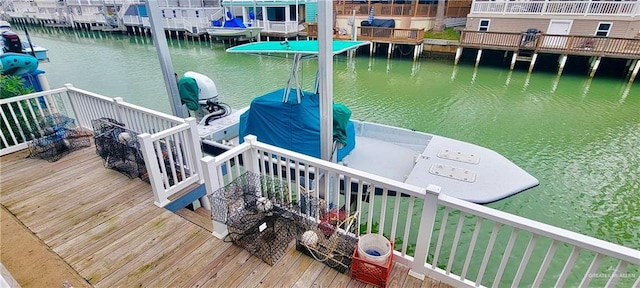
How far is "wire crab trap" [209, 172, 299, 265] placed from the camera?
261 centimetres

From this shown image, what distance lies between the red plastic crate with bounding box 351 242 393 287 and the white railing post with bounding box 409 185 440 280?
0.22 m

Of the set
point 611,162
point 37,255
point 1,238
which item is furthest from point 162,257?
point 611,162

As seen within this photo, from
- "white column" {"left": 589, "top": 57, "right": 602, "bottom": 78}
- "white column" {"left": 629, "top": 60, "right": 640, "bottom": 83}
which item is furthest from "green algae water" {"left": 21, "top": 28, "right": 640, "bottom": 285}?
"white column" {"left": 629, "top": 60, "right": 640, "bottom": 83}

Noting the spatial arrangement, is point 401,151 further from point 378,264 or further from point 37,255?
point 37,255

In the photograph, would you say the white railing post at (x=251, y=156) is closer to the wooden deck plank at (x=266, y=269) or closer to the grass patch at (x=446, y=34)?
the wooden deck plank at (x=266, y=269)

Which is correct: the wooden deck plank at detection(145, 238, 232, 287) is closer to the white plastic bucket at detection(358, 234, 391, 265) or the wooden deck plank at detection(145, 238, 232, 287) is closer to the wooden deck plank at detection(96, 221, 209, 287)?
the wooden deck plank at detection(96, 221, 209, 287)

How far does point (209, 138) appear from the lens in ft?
17.9

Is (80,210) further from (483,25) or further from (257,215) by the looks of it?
(483,25)

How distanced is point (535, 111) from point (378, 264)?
32.2 ft

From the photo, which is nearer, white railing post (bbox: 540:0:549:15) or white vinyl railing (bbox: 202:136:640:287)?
white vinyl railing (bbox: 202:136:640:287)

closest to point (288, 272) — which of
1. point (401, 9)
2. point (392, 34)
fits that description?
point (392, 34)

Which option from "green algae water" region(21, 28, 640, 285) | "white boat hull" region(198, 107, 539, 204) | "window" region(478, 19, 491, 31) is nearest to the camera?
"white boat hull" region(198, 107, 539, 204)

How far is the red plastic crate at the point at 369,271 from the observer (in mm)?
2211

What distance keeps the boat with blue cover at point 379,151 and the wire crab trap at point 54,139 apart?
1782mm
